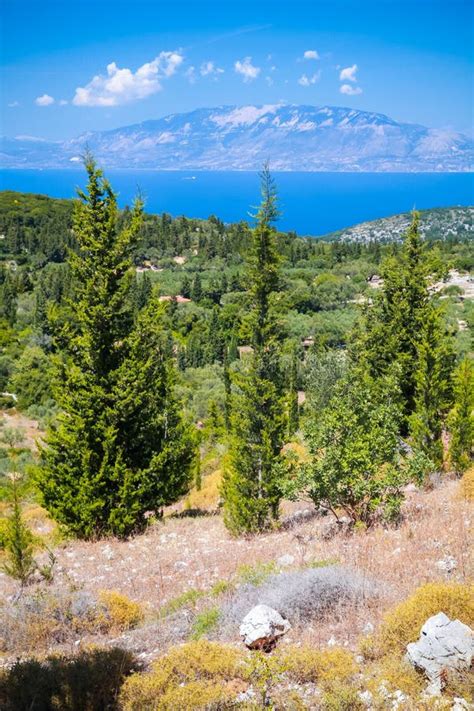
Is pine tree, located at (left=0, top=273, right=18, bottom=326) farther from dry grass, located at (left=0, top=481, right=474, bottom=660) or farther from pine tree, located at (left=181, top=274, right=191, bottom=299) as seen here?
dry grass, located at (left=0, top=481, right=474, bottom=660)

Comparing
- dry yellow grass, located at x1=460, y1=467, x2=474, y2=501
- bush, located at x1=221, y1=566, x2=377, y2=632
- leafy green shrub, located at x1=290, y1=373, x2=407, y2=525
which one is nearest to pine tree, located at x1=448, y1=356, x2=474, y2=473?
dry yellow grass, located at x1=460, y1=467, x2=474, y2=501

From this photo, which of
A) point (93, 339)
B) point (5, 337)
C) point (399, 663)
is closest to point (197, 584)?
point (399, 663)

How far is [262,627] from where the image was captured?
667 centimetres

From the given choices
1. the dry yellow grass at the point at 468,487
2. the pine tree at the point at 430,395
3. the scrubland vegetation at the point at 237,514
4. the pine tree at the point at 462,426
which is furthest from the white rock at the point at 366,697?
the pine tree at the point at 430,395

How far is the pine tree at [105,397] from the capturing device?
13.5 m

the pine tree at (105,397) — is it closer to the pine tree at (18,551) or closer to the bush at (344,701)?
the pine tree at (18,551)

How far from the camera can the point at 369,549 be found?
9.63 metres

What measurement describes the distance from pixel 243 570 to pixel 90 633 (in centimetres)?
263

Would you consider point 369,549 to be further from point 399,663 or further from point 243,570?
point 399,663

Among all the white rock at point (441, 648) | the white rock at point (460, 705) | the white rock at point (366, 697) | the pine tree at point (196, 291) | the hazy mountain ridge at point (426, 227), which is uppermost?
the hazy mountain ridge at point (426, 227)

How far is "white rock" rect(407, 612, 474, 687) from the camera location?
543cm

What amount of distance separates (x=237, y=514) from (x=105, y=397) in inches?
179

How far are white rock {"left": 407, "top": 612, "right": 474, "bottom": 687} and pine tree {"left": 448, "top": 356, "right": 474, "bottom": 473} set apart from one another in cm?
1244

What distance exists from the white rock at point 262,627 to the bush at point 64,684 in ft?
4.70
